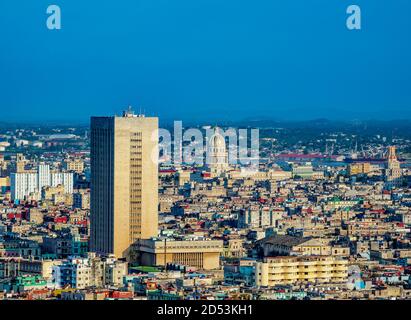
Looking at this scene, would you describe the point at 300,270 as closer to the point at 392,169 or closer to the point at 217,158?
the point at 217,158

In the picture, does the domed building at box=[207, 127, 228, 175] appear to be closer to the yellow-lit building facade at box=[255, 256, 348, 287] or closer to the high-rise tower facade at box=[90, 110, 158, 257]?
the high-rise tower facade at box=[90, 110, 158, 257]

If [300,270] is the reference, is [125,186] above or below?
above

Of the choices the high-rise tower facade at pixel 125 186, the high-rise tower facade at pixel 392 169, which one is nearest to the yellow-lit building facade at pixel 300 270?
the high-rise tower facade at pixel 125 186

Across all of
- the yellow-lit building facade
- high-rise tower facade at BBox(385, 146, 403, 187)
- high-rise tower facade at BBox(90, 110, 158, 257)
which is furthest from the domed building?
the yellow-lit building facade

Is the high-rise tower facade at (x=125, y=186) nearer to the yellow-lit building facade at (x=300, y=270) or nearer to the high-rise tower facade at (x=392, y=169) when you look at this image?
the yellow-lit building facade at (x=300, y=270)

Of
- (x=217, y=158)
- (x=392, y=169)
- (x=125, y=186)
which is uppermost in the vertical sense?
(x=217, y=158)

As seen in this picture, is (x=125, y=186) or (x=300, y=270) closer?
(x=300, y=270)

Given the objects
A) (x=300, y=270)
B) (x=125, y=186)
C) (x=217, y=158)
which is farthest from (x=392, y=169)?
(x=300, y=270)
